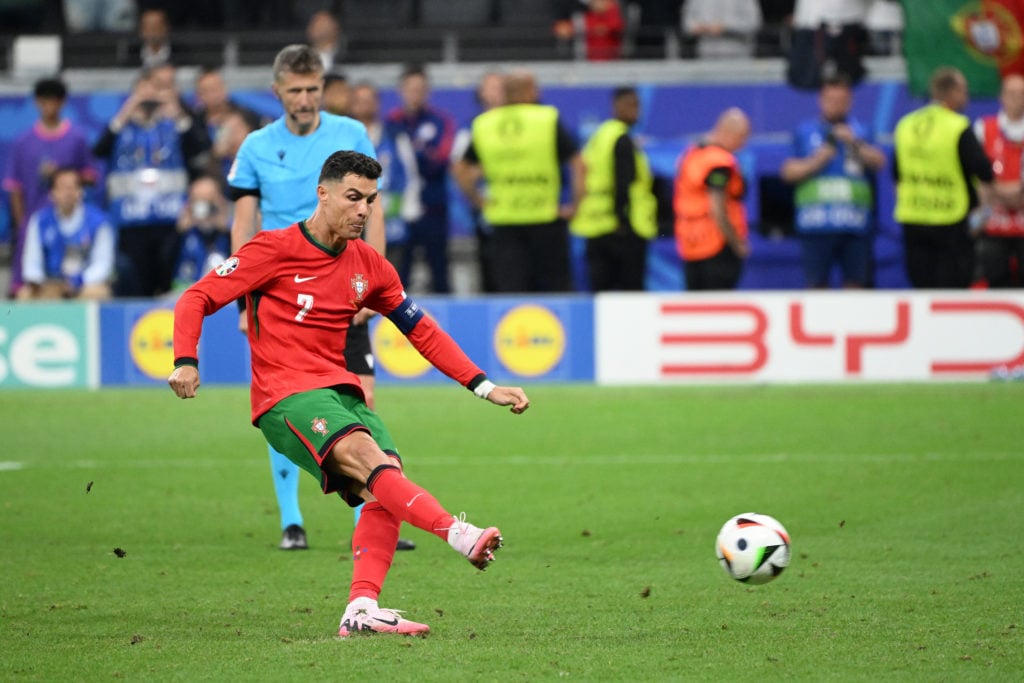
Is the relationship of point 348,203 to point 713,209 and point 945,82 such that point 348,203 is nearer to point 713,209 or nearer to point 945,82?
point 713,209

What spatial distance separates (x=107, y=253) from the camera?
1466cm

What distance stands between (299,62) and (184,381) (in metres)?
2.43

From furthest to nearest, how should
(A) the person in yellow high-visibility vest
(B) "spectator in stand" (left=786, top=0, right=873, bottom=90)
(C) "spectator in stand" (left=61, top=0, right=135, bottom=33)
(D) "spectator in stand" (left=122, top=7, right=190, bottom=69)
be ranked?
(C) "spectator in stand" (left=61, top=0, right=135, bottom=33), (D) "spectator in stand" (left=122, top=7, right=190, bottom=69), (B) "spectator in stand" (left=786, top=0, right=873, bottom=90), (A) the person in yellow high-visibility vest

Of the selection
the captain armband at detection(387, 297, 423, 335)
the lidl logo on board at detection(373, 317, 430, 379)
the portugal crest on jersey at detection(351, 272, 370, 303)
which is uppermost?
the portugal crest on jersey at detection(351, 272, 370, 303)

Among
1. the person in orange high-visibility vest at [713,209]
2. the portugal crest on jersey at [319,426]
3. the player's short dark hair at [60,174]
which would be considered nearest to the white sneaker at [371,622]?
the portugal crest on jersey at [319,426]

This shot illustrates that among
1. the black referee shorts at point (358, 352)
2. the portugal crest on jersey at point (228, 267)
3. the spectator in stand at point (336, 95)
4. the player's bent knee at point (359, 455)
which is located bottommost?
the black referee shorts at point (358, 352)

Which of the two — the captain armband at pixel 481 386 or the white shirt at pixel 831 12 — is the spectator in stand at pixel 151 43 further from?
the captain armband at pixel 481 386

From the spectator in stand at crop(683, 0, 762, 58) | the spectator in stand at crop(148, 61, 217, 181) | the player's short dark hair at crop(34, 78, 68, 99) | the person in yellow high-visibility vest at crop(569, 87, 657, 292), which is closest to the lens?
the person in yellow high-visibility vest at crop(569, 87, 657, 292)

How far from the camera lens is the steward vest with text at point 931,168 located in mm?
13750

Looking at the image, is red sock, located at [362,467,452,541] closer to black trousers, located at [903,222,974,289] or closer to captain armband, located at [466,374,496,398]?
captain armband, located at [466,374,496,398]

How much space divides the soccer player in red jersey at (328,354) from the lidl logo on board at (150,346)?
27.7 ft

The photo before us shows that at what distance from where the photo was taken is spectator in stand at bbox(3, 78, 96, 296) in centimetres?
1495

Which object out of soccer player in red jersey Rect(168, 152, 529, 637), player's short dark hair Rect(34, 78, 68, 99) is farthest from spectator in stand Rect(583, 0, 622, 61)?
soccer player in red jersey Rect(168, 152, 529, 637)

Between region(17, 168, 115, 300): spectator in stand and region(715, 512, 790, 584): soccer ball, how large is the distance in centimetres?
952
